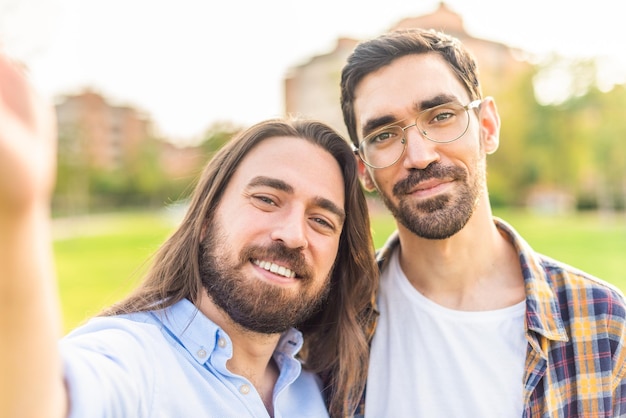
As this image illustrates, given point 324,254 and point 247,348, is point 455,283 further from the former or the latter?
point 247,348

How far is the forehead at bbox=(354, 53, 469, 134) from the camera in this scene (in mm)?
2998

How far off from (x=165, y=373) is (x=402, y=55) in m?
2.09

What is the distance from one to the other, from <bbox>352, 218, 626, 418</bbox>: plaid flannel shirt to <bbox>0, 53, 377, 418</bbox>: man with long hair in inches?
19.6

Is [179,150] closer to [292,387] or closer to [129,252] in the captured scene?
[129,252]

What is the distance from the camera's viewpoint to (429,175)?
2926 millimetres

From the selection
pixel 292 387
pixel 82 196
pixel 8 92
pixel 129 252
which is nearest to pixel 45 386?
pixel 8 92

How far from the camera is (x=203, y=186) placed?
3055 millimetres

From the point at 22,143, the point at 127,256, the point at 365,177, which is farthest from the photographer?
the point at 127,256

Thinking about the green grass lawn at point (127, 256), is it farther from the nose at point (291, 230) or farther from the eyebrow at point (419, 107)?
the nose at point (291, 230)

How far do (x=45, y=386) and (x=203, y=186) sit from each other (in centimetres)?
180

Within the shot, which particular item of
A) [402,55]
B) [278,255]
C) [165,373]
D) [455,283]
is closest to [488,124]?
[402,55]

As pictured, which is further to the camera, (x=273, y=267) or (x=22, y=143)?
(x=273, y=267)

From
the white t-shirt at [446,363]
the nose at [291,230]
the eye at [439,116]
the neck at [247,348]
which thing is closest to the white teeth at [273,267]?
the nose at [291,230]

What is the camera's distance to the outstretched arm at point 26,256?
3.67 feet
